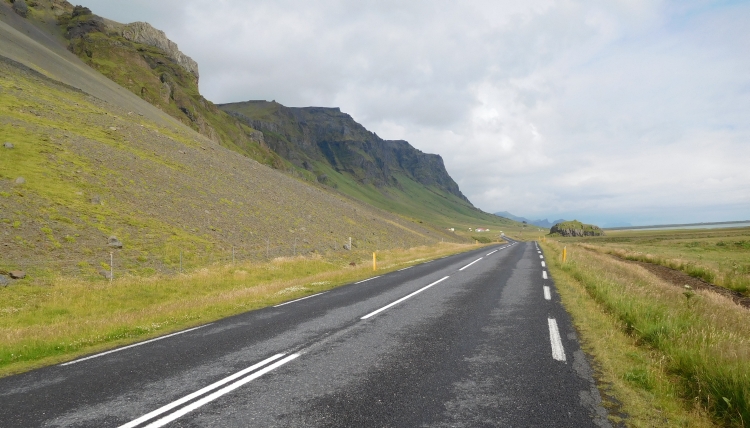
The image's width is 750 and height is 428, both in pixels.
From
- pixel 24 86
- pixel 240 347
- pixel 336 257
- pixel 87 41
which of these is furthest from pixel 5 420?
pixel 87 41

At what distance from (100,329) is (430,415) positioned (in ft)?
31.7

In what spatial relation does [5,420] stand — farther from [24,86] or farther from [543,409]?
[24,86]

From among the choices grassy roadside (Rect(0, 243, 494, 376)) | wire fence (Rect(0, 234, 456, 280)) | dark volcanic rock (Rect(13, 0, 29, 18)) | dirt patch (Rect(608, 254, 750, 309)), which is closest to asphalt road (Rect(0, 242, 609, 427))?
grassy roadside (Rect(0, 243, 494, 376))

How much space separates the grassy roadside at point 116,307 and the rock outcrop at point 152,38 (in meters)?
126

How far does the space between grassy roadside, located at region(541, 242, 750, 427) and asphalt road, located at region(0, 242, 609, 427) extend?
1.42 feet

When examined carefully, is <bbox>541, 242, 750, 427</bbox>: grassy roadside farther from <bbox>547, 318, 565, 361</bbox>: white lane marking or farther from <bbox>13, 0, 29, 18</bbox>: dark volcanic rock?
<bbox>13, 0, 29, 18</bbox>: dark volcanic rock

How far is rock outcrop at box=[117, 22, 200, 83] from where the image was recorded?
12038 cm

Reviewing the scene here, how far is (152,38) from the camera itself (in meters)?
123

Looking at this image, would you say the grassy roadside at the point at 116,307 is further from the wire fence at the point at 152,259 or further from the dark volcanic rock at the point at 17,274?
the wire fence at the point at 152,259

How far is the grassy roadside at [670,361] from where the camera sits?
4414mm

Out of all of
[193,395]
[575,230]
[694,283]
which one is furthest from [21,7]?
[575,230]

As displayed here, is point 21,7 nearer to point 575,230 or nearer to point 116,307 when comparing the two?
point 116,307

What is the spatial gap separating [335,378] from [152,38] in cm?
14919

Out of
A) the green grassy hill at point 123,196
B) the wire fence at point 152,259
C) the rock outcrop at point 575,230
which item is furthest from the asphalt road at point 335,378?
the rock outcrop at point 575,230
